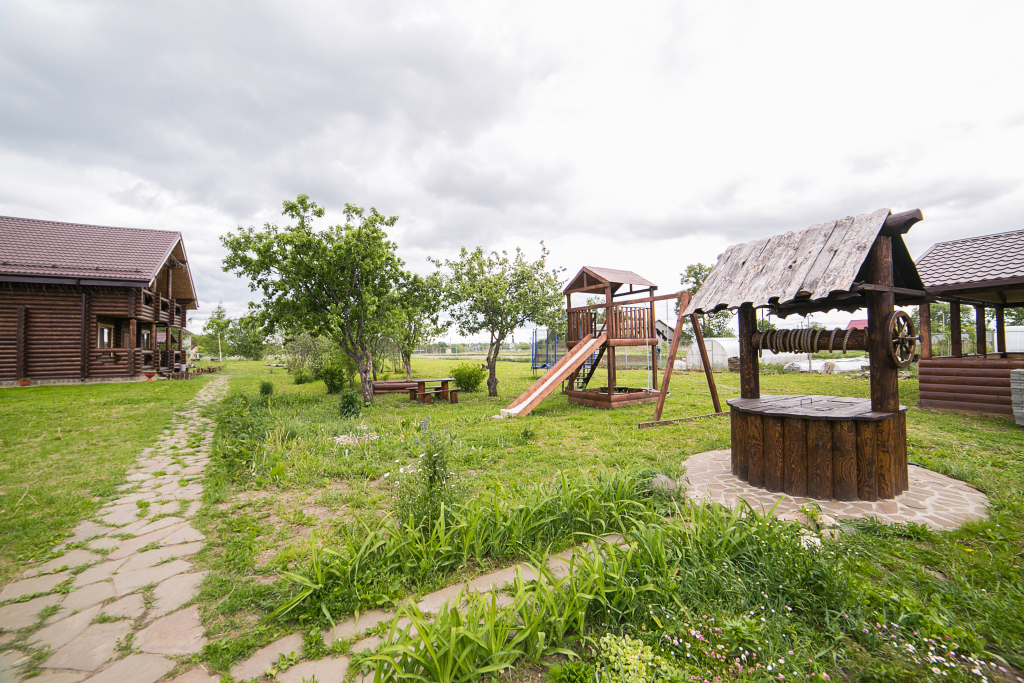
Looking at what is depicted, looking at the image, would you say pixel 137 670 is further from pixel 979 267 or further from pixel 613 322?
pixel 979 267

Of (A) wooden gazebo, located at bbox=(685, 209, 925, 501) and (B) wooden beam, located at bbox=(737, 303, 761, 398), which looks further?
(B) wooden beam, located at bbox=(737, 303, 761, 398)

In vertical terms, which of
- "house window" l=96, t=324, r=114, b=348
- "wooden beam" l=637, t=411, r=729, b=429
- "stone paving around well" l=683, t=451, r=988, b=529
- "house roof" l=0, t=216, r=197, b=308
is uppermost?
"house roof" l=0, t=216, r=197, b=308

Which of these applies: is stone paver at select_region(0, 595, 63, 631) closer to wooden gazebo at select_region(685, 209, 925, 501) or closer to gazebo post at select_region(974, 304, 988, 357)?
wooden gazebo at select_region(685, 209, 925, 501)

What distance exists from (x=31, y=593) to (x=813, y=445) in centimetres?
637

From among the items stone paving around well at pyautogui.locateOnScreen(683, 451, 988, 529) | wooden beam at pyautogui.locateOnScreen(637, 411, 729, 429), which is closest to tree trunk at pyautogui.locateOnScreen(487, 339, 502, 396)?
wooden beam at pyautogui.locateOnScreen(637, 411, 729, 429)

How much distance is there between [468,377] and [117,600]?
1120 cm

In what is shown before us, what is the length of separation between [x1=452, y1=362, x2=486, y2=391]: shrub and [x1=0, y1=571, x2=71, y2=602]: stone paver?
10.9 m

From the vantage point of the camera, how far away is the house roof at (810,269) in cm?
423

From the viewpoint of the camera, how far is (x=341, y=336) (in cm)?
1168

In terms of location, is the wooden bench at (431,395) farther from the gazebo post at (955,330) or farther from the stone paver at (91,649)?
the gazebo post at (955,330)

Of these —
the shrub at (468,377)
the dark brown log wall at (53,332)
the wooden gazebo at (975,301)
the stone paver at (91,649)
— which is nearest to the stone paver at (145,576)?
the stone paver at (91,649)

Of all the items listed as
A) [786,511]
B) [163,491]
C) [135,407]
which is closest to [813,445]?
[786,511]

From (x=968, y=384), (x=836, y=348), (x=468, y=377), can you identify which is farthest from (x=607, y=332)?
(x=968, y=384)

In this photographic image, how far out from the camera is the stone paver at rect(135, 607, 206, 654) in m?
2.20
